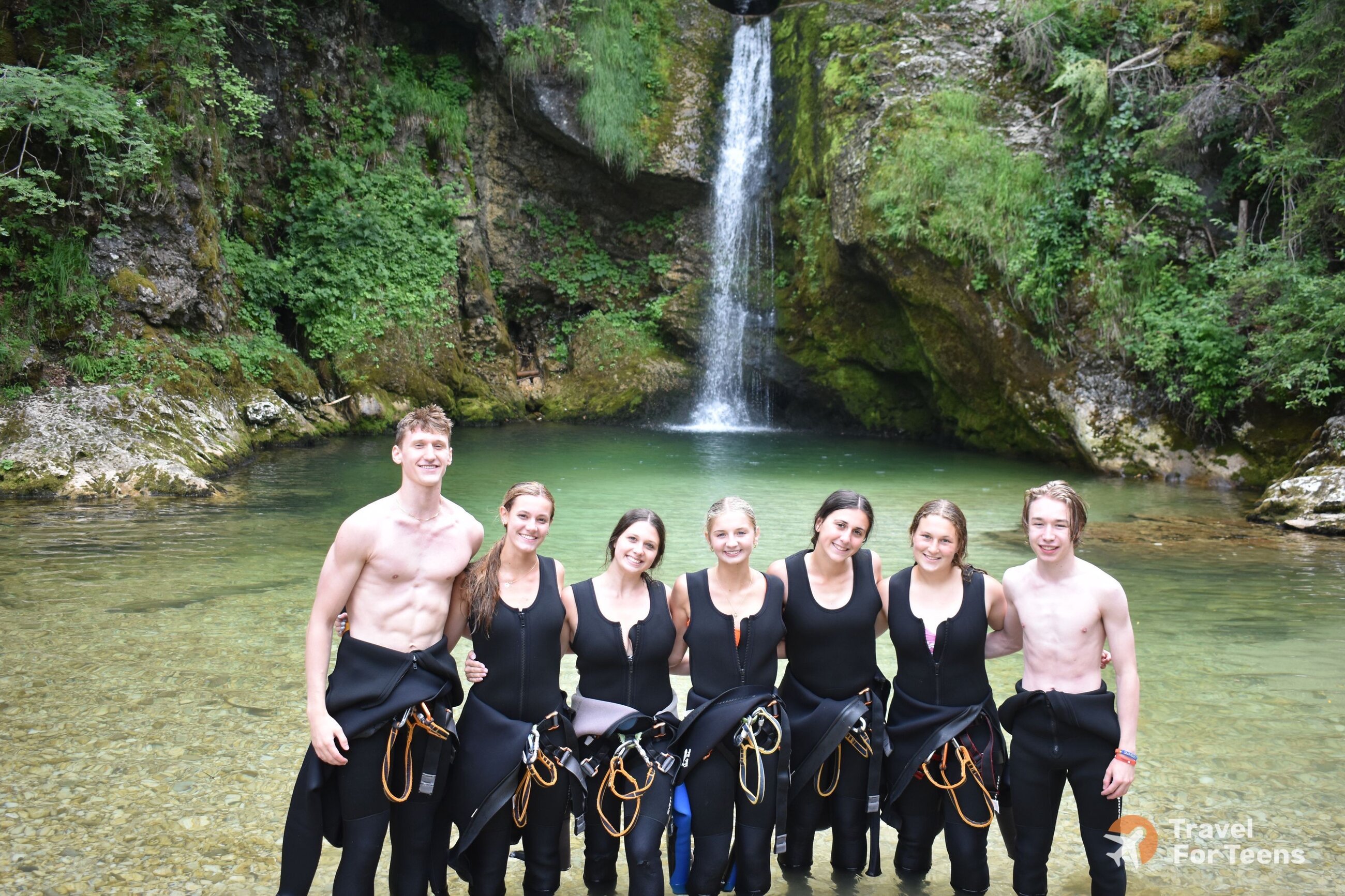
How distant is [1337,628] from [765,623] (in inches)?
179

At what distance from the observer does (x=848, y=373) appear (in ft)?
57.3

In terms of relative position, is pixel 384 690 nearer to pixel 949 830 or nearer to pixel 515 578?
pixel 515 578

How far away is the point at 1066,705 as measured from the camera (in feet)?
8.95

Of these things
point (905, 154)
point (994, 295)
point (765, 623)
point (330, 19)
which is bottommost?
point (765, 623)

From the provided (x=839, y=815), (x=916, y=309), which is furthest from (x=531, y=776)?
(x=916, y=309)

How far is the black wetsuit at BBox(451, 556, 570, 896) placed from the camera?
2727 millimetres

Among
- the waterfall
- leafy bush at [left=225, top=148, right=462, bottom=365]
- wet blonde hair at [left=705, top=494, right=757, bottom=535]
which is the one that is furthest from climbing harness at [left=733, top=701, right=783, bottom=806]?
the waterfall

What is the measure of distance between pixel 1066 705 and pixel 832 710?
0.67 m

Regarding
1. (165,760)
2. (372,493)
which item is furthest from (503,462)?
(165,760)

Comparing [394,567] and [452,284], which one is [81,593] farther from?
[452,284]

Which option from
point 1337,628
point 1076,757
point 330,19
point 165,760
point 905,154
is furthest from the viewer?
point 330,19

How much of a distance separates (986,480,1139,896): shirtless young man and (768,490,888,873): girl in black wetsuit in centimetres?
42

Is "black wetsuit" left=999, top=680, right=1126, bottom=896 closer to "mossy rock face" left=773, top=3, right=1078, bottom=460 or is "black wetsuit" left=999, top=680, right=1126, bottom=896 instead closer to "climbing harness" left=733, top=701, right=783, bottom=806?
"climbing harness" left=733, top=701, right=783, bottom=806

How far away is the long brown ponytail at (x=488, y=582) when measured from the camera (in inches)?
111
